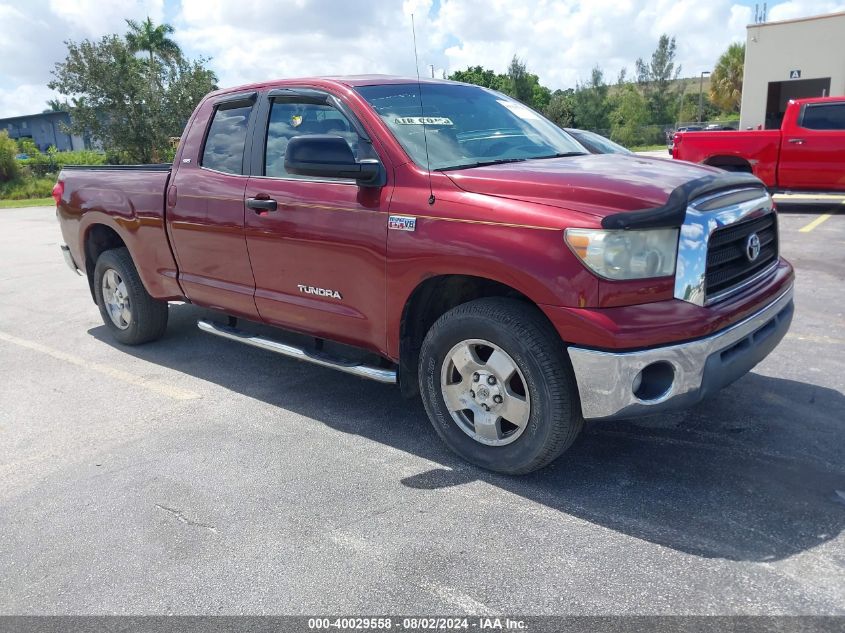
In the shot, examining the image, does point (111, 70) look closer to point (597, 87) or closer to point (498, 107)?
point (498, 107)

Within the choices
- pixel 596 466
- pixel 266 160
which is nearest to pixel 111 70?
pixel 266 160

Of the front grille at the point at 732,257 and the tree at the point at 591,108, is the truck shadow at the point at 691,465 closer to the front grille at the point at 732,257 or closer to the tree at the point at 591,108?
the front grille at the point at 732,257

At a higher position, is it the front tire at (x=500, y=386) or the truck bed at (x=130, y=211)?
the truck bed at (x=130, y=211)

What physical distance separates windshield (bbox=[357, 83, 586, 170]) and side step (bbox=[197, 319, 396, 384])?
3.73 ft

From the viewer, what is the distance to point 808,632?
2.32m

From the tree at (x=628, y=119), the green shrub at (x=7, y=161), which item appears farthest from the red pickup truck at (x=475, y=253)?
the tree at (x=628, y=119)

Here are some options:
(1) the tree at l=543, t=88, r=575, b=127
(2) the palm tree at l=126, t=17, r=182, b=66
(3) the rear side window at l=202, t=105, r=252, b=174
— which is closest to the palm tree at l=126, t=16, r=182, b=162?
(2) the palm tree at l=126, t=17, r=182, b=66

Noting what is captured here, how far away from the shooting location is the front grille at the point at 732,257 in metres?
3.16

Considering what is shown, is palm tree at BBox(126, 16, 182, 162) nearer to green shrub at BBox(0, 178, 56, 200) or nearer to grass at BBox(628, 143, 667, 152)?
green shrub at BBox(0, 178, 56, 200)

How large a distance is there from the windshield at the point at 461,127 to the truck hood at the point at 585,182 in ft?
0.81

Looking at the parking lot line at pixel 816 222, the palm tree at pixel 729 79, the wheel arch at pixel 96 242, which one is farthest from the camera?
the palm tree at pixel 729 79

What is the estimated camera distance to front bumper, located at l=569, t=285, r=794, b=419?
2.93 m

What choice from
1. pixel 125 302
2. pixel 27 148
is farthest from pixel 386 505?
pixel 27 148

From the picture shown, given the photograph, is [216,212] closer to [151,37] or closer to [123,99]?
[123,99]
